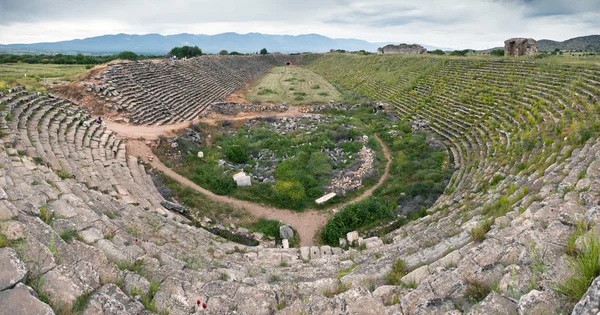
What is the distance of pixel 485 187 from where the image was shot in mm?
10672

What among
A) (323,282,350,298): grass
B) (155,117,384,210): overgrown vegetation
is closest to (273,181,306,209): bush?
(155,117,384,210): overgrown vegetation

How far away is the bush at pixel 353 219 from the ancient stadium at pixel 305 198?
0.07 metres

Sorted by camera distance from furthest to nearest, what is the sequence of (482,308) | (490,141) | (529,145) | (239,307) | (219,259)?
1. (490,141)
2. (529,145)
3. (219,259)
4. (239,307)
5. (482,308)

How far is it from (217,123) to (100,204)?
16.5 metres

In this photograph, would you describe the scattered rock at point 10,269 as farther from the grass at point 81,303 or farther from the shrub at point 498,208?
the shrub at point 498,208

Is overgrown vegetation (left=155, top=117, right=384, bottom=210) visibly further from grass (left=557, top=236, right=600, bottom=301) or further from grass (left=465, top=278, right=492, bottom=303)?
grass (left=557, top=236, right=600, bottom=301)

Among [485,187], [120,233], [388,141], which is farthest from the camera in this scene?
[388,141]

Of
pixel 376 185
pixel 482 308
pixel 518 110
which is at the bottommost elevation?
pixel 376 185

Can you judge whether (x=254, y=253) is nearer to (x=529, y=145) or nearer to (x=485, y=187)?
(x=485, y=187)

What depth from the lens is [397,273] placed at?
5746mm

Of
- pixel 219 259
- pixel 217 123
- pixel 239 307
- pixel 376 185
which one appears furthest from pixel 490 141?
pixel 217 123

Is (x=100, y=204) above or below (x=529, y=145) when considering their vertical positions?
below

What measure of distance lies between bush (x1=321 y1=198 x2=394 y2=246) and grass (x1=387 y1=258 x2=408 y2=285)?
5755 mm

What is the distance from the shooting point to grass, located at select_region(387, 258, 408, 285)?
18.2ft
